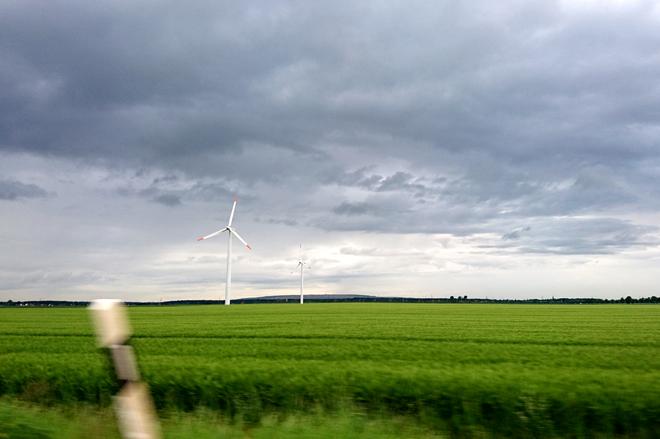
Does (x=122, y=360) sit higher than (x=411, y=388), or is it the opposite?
(x=122, y=360)

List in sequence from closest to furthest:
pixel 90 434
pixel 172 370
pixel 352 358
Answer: pixel 90 434 < pixel 172 370 < pixel 352 358

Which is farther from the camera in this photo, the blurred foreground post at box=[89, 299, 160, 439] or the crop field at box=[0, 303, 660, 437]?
the crop field at box=[0, 303, 660, 437]

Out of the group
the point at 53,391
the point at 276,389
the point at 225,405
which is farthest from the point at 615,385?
the point at 53,391

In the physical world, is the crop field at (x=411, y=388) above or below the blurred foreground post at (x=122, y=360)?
below

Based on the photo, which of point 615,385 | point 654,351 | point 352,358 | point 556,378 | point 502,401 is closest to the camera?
point 502,401

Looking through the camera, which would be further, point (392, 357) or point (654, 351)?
point (654, 351)

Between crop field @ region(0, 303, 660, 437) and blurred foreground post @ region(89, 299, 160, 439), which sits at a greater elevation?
blurred foreground post @ region(89, 299, 160, 439)

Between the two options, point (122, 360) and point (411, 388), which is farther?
point (411, 388)

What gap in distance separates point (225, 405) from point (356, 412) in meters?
3.63

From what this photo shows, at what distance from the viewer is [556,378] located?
13.6 metres

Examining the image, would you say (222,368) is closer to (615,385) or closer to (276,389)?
(276,389)

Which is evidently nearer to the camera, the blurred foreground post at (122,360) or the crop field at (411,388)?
the blurred foreground post at (122,360)

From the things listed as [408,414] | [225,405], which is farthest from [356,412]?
[225,405]

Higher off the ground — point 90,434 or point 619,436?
point 90,434
